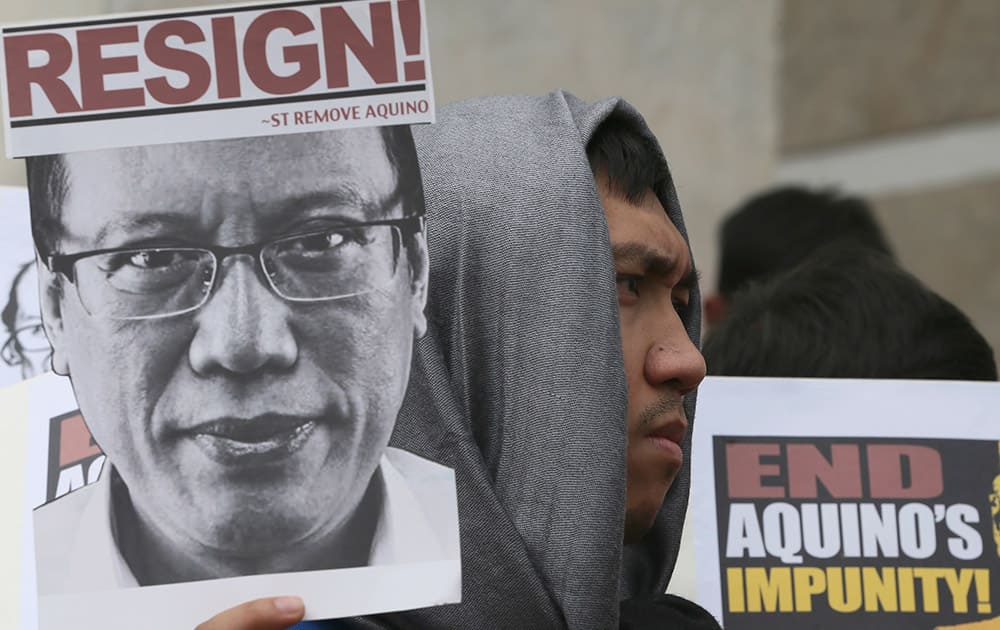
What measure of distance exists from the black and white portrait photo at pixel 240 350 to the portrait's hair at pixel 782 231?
2381mm

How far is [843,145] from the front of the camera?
214 inches

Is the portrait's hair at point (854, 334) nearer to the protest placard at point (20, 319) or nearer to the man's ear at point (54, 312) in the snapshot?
the protest placard at point (20, 319)

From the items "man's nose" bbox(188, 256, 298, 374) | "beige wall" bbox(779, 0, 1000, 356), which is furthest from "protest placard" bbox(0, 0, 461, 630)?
"beige wall" bbox(779, 0, 1000, 356)

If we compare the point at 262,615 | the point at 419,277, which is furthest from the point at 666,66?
the point at 262,615

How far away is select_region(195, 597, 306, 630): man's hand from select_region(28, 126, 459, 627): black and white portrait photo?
0.02 meters

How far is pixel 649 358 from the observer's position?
7.22ft

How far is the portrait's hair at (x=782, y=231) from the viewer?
4227 mm

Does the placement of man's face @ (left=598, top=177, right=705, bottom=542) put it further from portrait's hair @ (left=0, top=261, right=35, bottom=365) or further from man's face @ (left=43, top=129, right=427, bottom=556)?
portrait's hair @ (left=0, top=261, right=35, bottom=365)

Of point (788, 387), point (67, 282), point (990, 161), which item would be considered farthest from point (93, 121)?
point (990, 161)

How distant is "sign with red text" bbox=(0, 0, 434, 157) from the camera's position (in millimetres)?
1878

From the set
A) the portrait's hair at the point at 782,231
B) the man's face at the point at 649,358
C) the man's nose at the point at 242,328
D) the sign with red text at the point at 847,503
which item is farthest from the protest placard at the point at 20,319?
the portrait's hair at the point at 782,231

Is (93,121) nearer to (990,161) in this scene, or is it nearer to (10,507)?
(10,507)

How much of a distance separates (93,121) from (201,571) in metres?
0.47

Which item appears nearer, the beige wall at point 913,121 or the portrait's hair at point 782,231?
the portrait's hair at point 782,231
